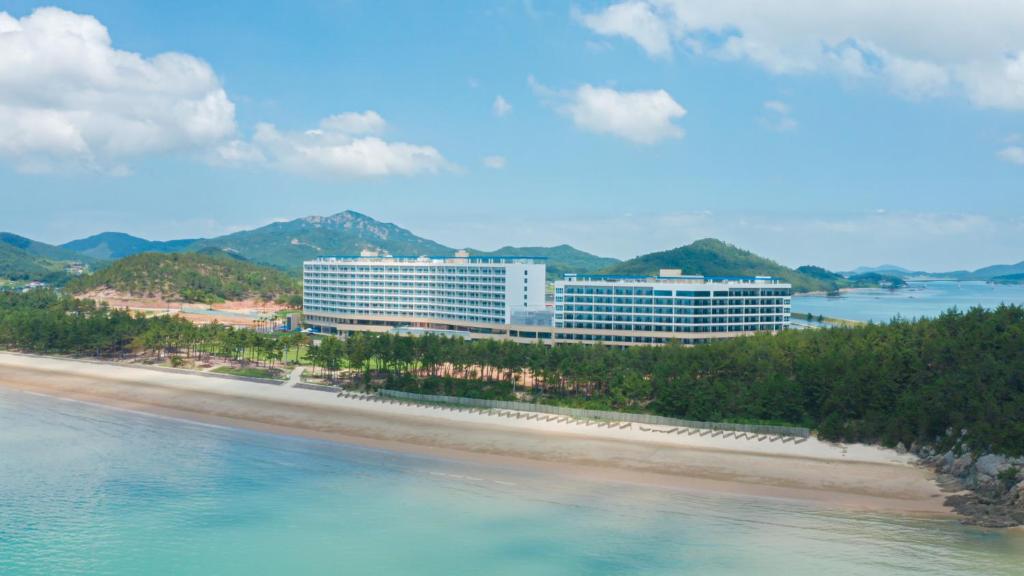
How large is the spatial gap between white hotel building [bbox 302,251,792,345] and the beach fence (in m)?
30.5

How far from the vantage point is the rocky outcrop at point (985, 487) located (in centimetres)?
4566

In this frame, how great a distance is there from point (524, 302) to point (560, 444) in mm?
54794

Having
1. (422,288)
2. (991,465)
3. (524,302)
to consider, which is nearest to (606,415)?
(991,465)

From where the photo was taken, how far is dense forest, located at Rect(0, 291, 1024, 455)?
57344 mm

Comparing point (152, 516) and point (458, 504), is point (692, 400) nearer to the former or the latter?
point (458, 504)

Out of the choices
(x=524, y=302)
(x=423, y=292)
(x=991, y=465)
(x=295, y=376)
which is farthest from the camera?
(x=423, y=292)

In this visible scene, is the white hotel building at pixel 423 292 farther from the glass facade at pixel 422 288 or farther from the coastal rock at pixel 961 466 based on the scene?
the coastal rock at pixel 961 466

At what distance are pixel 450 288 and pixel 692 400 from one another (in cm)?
6333

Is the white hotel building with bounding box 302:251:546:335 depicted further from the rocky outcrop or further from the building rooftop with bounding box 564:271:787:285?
the rocky outcrop

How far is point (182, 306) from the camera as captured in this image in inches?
7146

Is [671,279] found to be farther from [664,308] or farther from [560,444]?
[560,444]

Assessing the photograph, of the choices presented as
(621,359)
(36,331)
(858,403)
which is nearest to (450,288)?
(621,359)

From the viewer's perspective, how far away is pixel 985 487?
4894 centimetres

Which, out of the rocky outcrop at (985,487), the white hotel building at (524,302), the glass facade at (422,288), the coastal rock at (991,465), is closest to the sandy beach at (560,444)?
the rocky outcrop at (985,487)
